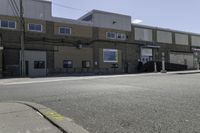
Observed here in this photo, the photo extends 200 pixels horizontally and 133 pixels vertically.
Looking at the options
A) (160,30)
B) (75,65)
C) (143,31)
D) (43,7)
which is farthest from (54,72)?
(160,30)

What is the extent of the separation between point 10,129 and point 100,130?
1958 mm

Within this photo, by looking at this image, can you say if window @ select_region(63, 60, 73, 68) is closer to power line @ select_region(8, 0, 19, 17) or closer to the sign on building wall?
power line @ select_region(8, 0, 19, 17)

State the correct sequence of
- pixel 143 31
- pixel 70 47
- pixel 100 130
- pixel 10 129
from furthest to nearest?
pixel 143 31 → pixel 70 47 → pixel 10 129 → pixel 100 130

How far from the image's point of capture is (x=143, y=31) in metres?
49.3

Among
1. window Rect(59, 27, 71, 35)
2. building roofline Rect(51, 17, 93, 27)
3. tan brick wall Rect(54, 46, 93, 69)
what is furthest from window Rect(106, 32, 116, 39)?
window Rect(59, 27, 71, 35)

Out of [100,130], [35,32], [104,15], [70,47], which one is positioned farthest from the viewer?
[104,15]

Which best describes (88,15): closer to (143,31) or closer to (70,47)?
(70,47)

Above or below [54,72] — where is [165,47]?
above

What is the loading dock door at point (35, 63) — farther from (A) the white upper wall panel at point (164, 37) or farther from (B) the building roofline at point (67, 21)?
(A) the white upper wall panel at point (164, 37)

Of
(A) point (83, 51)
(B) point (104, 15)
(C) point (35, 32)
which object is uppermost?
(B) point (104, 15)

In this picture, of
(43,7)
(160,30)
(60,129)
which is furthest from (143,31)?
(60,129)

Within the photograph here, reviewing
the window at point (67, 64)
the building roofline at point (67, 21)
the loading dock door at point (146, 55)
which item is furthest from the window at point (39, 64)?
the loading dock door at point (146, 55)

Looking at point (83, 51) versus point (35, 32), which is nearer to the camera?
point (35, 32)

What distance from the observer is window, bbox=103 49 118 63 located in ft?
142
